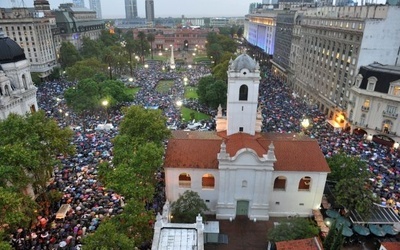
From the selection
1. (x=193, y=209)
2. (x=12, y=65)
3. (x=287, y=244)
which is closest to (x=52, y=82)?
(x=12, y=65)

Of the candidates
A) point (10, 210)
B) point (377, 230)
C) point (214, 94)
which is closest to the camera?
point (10, 210)

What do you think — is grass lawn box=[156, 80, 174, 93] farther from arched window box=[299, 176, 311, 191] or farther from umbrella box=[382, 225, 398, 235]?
umbrella box=[382, 225, 398, 235]

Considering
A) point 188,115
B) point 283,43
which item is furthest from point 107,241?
point 283,43

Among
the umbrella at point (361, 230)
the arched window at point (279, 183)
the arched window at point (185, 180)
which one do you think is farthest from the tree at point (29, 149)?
the umbrella at point (361, 230)

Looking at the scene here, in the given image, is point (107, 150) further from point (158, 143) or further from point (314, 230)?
point (314, 230)

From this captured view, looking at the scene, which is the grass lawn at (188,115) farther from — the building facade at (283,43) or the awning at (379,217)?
the building facade at (283,43)

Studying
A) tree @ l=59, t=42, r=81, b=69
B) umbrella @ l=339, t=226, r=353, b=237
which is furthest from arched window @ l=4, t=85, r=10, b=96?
tree @ l=59, t=42, r=81, b=69

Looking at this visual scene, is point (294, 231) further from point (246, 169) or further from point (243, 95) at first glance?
point (243, 95)
